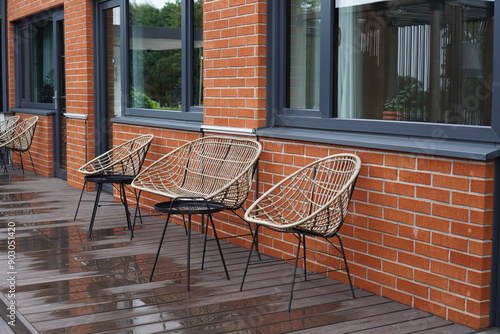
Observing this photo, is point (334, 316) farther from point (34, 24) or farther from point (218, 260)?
point (34, 24)

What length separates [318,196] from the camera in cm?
420

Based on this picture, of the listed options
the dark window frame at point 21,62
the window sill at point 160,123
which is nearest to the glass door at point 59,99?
the dark window frame at point 21,62

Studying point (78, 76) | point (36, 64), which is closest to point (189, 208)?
point (78, 76)

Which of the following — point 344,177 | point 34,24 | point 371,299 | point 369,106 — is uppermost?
point 34,24

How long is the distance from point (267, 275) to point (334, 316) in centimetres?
85

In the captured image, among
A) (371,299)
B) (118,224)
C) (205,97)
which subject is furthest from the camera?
(118,224)

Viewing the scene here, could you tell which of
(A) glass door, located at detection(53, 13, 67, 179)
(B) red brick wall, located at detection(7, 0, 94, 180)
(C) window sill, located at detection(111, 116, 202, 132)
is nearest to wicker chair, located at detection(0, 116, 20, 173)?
(A) glass door, located at detection(53, 13, 67, 179)

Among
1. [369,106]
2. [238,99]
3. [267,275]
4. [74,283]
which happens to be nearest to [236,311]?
[267,275]

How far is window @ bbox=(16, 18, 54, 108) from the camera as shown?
9719 millimetres

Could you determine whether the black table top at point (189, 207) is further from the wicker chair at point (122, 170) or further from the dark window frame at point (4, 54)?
the dark window frame at point (4, 54)

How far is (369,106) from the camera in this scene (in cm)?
412

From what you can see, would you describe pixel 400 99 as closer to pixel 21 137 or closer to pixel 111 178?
pixel 111 178

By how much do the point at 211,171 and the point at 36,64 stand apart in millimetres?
6065

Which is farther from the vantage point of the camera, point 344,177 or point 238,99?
point 238,99
